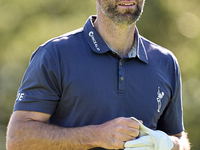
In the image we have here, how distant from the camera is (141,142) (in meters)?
2.60

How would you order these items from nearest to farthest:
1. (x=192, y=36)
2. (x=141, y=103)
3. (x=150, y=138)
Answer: (x=150, y=138)
(x=141, y=103)
(x=192, y=36)

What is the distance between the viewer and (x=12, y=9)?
10664 mm

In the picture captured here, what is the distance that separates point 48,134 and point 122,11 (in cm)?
83

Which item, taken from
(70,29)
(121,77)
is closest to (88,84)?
(121,77)

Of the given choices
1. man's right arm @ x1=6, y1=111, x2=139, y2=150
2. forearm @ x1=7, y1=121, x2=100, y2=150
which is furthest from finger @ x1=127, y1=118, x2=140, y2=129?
forearm @ x1=7, y1=121, x2=100, y2=150

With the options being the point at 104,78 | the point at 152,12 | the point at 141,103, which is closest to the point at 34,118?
the point at 104,78

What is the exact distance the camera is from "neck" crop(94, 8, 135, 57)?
2.98m

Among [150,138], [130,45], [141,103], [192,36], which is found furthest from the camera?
[192,36]

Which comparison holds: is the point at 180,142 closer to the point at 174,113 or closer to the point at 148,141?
the point at 174,113

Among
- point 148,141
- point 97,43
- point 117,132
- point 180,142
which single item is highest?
point 97,43

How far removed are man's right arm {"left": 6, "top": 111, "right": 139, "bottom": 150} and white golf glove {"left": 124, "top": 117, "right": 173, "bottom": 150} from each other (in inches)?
1.6

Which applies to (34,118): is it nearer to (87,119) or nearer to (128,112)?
(87,119)

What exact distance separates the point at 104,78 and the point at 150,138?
43 centimetres

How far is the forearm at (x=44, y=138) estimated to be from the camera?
2.64 meters
